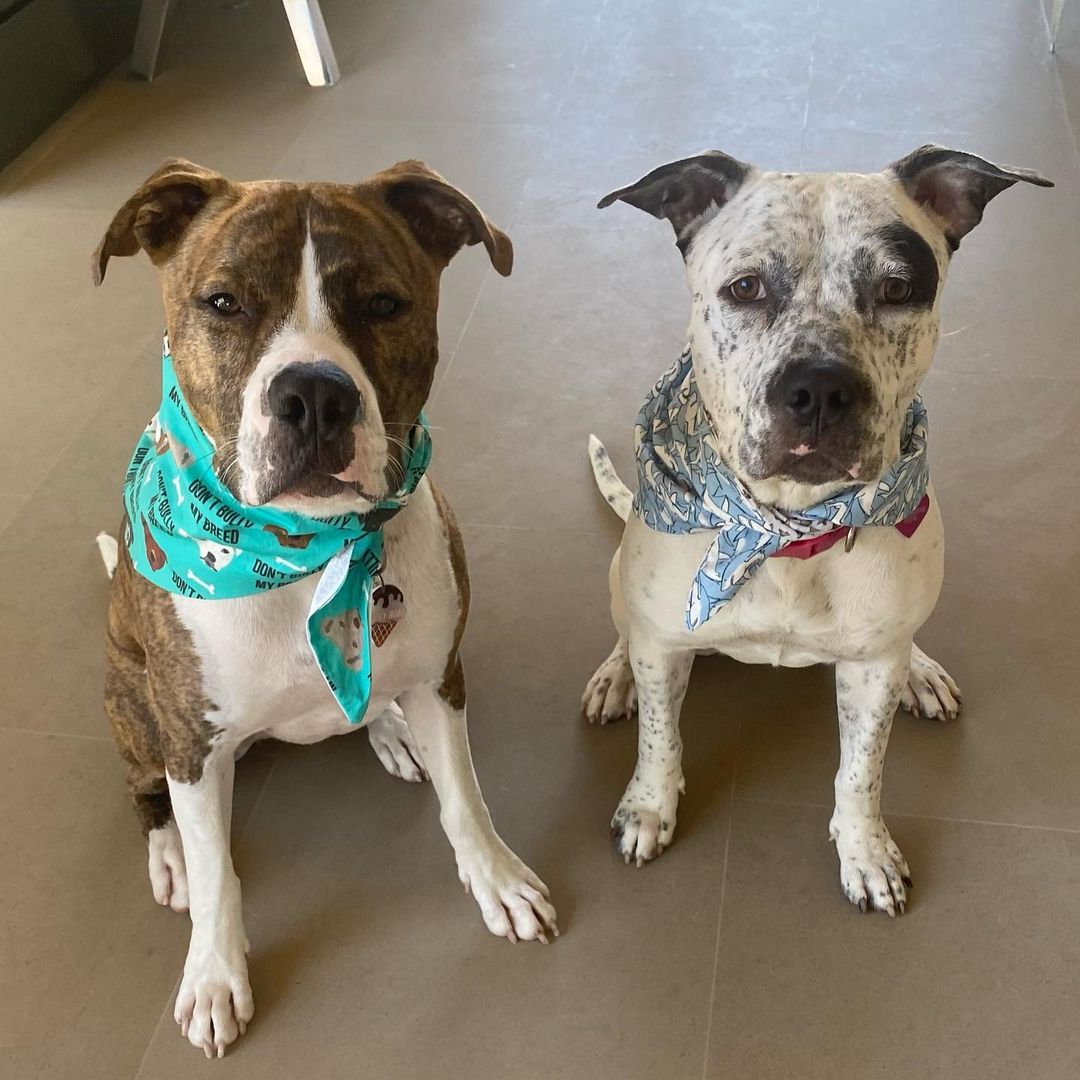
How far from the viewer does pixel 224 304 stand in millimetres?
1604

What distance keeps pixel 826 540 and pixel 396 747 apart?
1.03 metres

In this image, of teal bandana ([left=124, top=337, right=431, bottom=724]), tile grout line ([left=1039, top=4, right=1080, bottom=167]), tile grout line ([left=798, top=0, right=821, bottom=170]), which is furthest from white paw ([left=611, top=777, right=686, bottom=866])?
tile grout line ([left=1039, top=4, right=1080, bottom=167])

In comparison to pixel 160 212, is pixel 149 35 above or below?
below

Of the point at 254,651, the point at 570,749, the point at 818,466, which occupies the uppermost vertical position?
the point at 818,466

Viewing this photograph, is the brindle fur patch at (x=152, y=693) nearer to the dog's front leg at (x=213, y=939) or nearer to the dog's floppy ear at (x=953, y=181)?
the dog's front leg at (x=213, y=939)

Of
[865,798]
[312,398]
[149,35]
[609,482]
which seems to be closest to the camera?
[312,398]

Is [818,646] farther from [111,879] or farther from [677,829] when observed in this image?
[111,879]

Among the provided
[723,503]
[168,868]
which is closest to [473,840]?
A: [168,868]

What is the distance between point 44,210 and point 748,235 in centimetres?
332

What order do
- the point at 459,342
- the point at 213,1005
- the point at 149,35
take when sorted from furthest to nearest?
1. the point at 149,35
2. the point at 459,342
3. the point at 213,1005

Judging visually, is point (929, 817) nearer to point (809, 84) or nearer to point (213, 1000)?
point (213, 1000)

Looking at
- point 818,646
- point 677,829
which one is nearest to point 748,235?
point 818,646

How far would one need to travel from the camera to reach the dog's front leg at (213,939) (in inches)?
78.5

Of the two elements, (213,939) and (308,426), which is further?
(213,939)
